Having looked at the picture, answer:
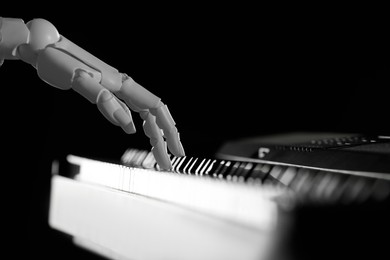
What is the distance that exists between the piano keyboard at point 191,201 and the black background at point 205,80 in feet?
0.50

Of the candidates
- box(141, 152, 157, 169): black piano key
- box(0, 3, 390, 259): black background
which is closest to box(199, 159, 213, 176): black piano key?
box(141, 152, 157, 169): black piano key

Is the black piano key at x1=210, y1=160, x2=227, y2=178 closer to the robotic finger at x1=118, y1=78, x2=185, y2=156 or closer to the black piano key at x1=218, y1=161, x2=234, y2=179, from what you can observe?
the black piano key at x1=218, y1=161, x2=234, y2=179

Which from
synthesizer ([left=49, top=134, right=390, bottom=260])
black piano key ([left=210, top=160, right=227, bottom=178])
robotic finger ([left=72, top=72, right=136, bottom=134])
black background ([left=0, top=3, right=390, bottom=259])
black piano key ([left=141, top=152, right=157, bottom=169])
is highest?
black background ([left=0, top=3, right=390, bottom=259])

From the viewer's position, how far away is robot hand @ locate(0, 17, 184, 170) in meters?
0.73

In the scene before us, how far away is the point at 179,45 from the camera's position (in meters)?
1.35

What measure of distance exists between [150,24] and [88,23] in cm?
16

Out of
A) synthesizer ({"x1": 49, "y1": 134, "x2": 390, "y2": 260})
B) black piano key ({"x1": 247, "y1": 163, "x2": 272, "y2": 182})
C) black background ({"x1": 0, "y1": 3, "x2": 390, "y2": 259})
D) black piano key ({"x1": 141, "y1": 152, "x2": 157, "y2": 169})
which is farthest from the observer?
black background ({"x1": 0, "y1": 3, "x2": 390, "y2": 259})

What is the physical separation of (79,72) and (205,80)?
0.62 m

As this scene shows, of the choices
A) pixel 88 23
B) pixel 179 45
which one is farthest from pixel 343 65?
pixel 88 23

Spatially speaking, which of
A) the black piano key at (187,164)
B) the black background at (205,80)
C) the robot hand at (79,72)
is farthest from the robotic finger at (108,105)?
the black background at (205,80)

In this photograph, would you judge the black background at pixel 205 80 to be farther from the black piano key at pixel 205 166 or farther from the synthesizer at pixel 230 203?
the black piano key at pixel 205 166

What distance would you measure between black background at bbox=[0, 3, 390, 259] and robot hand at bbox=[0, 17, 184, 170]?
35cm

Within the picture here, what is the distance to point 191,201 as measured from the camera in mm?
635

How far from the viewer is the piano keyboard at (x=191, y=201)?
487 millimetres
